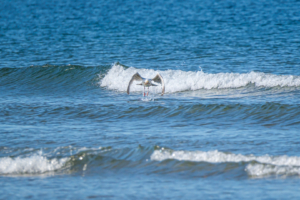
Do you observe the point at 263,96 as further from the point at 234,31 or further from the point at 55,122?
the point at 234,31

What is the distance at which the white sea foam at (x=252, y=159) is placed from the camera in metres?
7.93

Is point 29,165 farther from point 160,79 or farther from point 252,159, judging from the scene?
point 160,79

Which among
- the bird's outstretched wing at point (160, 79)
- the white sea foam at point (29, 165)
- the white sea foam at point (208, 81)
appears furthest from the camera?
the white sea foam at point (208, 81)

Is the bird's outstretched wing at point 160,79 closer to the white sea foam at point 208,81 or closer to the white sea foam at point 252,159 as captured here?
the white sea foam at point 208,81

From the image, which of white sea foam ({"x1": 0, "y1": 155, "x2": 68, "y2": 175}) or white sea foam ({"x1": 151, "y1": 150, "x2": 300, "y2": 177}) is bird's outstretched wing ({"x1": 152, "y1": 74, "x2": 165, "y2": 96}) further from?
white sea foam ({"x1": 0, "y1": 155, "x2": 68, "y2": 175})

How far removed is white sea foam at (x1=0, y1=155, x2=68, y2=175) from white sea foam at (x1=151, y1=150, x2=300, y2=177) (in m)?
1.90

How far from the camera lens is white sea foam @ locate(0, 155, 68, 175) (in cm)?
853

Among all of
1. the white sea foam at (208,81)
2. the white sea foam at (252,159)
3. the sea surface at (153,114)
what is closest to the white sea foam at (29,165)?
the sea surface at (153,114)

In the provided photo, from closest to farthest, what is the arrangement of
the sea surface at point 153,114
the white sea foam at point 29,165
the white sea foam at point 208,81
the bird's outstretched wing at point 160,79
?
the sea surface at point 153,114 < the white sea foam at point 29,165 < the bird's outstretched wing at point 160,79 < the white sea foam at point 208,81

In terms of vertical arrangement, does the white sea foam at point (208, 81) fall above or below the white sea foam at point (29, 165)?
above

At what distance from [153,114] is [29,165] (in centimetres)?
443

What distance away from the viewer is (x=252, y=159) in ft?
27.5

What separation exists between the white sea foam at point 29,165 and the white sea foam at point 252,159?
1.90m

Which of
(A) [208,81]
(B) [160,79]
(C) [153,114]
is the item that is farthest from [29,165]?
(A) [208,81]
